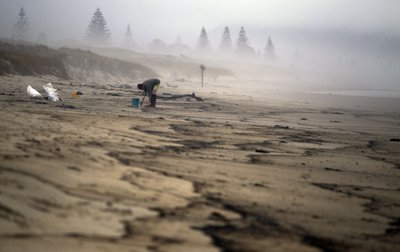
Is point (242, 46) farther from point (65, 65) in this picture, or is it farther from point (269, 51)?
point (65, 65)

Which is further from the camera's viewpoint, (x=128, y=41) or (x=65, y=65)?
(x=128, y=41)

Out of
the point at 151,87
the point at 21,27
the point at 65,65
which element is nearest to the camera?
the point at 151,87

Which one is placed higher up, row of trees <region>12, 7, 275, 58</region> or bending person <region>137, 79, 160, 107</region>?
row of trees <region>12, 7, 275, 58</region>

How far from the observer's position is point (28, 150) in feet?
16.2

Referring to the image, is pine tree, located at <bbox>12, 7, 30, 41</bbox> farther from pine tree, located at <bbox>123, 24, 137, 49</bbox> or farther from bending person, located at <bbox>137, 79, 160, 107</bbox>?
bending person, located at <bbox>137, 79, 160, 107</bbox>

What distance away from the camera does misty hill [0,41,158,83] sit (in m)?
27.0

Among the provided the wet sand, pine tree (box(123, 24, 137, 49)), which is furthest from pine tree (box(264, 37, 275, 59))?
the wet sand

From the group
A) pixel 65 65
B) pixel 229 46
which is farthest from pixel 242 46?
pixel 65 65

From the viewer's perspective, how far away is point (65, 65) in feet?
111

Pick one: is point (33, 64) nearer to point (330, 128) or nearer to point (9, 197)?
point (330, 128)

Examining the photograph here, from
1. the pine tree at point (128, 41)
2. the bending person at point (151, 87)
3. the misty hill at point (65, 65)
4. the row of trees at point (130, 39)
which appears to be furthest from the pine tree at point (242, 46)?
the bending person at point (151, 87)

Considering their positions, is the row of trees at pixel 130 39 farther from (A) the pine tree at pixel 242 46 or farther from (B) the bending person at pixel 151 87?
(B) the bending person at pixel 151 87

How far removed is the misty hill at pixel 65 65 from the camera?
27.0 m

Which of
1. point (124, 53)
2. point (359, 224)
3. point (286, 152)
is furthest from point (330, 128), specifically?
point (124, 53)
